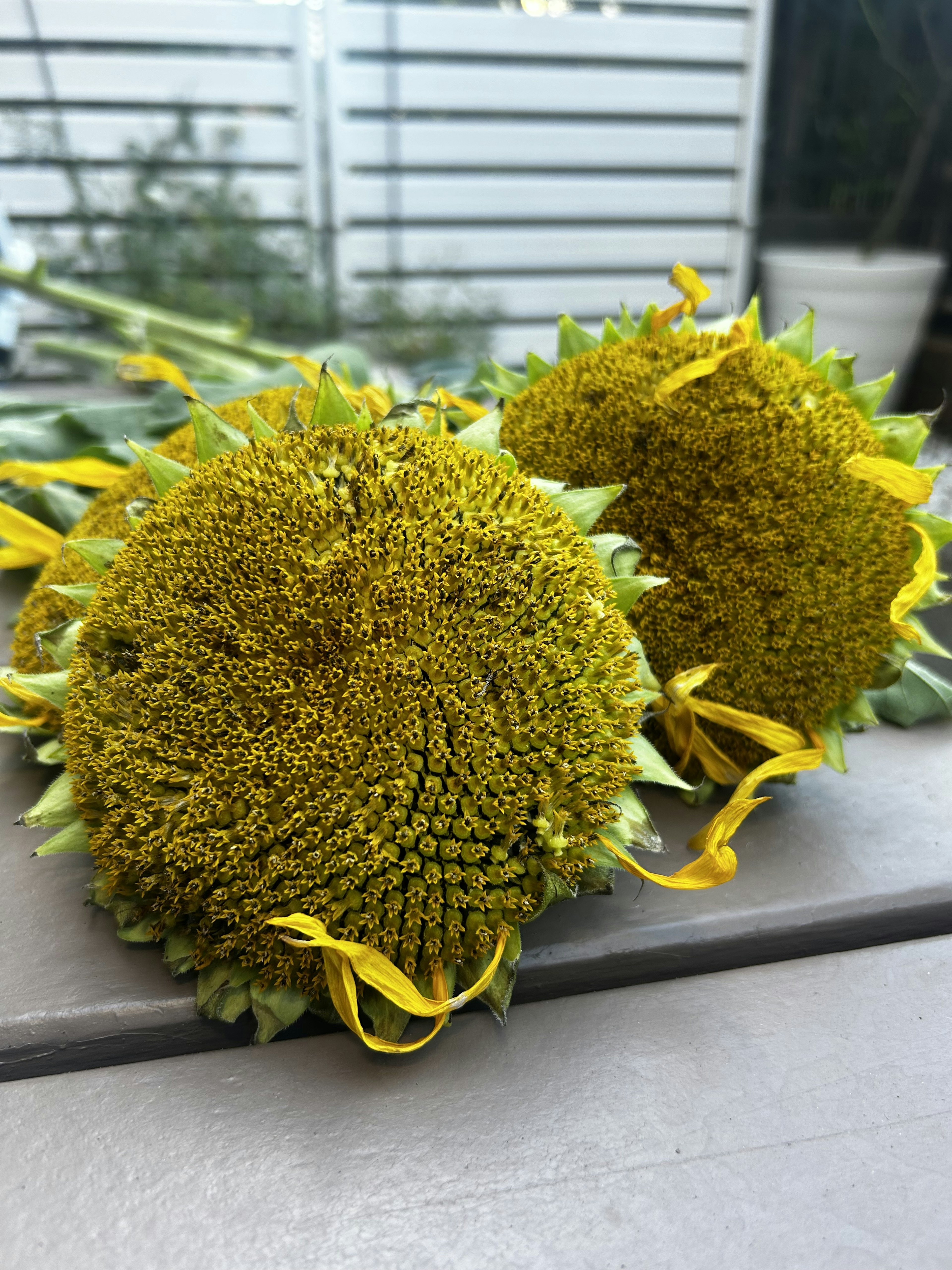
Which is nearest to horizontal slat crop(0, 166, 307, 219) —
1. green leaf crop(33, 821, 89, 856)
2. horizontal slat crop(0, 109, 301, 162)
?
horizontal slat crop(0, 109, 301, 162)

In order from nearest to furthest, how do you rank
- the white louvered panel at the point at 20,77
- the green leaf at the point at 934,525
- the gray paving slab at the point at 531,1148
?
the gray paving slab at the point at 531,1148, the green leaf at the point at 934,525, the white louvered panel at the point at 20,77

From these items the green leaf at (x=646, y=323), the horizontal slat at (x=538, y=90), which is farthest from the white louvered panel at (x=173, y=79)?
the green leaf at (x=646, y=323)

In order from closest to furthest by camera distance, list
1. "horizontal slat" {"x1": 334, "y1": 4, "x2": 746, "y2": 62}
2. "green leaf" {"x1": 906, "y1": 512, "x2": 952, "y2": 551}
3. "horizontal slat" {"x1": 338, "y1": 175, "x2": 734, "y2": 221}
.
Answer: "green leaf" {"x1": 906, "y1": 512, "x2": 952, "y2": 551} → "horizontal slat" {"x1": 334, "y1": 4, "x2": 746, "y2": 62} → "horizontal slat" {"x1": 338, "y1": 175, "x2": 734, "y2": 221}

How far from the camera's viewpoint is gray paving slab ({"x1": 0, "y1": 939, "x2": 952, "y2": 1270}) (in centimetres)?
38

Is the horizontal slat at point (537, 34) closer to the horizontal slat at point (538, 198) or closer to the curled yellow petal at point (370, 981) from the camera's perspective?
the horizontal slat at point (538, 198)

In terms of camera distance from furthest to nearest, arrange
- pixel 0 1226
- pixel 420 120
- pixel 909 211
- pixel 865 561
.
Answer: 1. pixel 909 211
2. pixel 420 120
3. pixel 865 561
4. pixel 0 1226

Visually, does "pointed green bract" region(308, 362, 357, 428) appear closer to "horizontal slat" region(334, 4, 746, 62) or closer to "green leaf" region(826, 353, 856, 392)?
"green leaf" region(826, 353, 856, 392)

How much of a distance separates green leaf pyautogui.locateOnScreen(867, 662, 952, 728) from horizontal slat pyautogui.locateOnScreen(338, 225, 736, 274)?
11.0 ft

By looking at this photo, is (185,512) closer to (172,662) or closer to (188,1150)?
(172,662)

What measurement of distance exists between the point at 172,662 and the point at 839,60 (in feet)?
14.3

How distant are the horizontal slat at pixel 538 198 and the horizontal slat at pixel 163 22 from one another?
57cm

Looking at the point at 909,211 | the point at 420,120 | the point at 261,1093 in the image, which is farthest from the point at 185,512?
the point at 909,211

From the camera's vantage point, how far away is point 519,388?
27.6 inches

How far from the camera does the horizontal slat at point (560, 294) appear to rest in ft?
12.3
